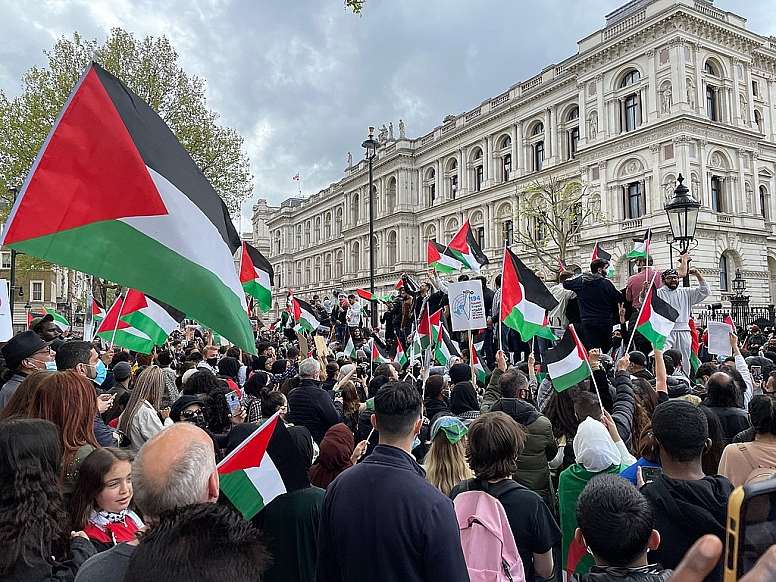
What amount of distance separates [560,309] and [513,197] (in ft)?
121

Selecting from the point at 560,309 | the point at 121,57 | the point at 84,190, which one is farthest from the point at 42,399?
the point at 121,57

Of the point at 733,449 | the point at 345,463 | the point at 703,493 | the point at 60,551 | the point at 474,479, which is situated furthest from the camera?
the point at 345,463

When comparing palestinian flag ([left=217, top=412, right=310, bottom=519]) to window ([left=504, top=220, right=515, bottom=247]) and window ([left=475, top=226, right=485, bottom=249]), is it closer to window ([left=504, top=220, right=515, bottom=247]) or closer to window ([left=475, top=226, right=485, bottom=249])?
window ([left=504, top=220, right=515, bottom=247])

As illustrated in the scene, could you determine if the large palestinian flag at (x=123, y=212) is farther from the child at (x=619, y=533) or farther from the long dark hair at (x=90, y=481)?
the child at (x=619, y=533)

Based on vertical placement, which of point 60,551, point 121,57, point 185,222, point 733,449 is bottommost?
point 60,551

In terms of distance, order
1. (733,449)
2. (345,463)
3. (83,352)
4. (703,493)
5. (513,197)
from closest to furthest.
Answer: (703,493), (733,449), (345,463), (83,352), (513,197)

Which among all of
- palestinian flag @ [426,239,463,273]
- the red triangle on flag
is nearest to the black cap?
the red triangle on flag

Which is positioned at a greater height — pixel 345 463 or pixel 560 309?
pixel 560 309

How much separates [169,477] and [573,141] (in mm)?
41714

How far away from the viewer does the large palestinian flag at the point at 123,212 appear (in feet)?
7.43

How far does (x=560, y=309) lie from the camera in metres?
8.86

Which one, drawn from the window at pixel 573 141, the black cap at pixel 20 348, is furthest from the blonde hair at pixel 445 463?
the window at pixel 573 141

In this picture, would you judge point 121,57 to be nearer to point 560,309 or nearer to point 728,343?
point 560,309

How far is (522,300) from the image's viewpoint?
7.42m
